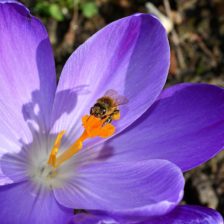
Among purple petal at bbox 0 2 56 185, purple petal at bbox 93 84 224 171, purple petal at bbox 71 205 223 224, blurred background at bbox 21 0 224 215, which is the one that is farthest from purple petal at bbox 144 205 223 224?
blurred background at bbox 21 0 224 215

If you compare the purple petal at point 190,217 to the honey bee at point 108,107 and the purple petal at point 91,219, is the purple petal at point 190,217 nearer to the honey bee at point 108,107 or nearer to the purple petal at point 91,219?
the purple petal at point 91,219

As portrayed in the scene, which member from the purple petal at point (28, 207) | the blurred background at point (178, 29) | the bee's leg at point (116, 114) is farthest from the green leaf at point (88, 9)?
the purple petal at point (28, 207)

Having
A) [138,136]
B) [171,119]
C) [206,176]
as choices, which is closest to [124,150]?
[138,136]

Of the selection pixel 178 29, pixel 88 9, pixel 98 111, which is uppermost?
pixel 98 111

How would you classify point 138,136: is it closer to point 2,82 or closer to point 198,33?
point 2,82

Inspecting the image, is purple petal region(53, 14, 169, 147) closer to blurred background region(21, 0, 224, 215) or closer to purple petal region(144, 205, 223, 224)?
purple petal region(144, 205, 223, 224)

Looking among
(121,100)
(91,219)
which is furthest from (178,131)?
(91,219)

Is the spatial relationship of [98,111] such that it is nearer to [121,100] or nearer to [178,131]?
[121,100]
